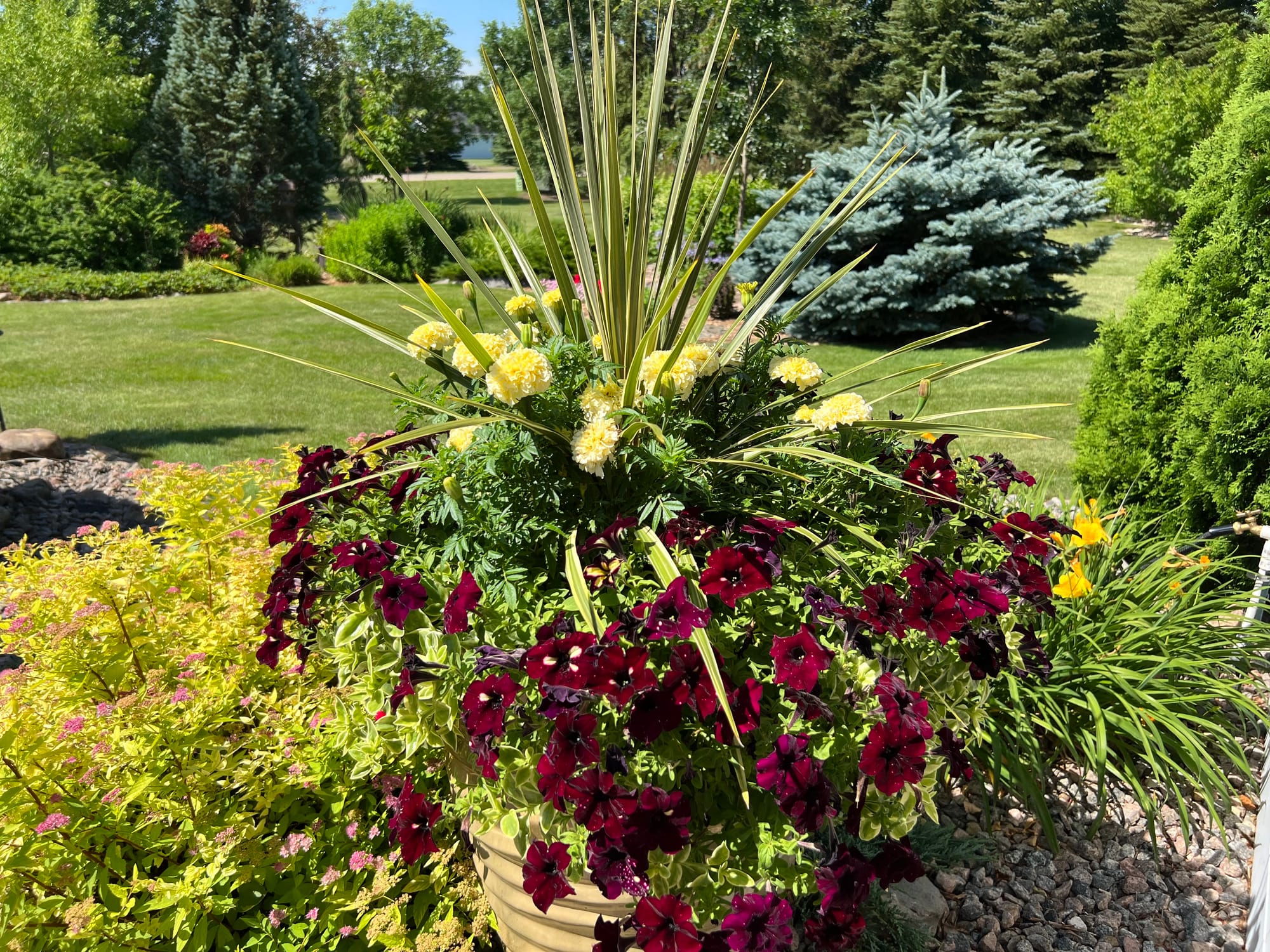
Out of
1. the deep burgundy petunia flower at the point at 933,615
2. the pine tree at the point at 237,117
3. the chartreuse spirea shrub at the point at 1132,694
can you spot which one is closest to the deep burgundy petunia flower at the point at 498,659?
the deep burgundy petunia flower at the point at 933,615

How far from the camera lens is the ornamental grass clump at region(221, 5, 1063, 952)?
4.33 ft

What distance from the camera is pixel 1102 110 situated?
18672 millimetres

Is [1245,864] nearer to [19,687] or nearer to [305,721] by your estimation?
[305,721]

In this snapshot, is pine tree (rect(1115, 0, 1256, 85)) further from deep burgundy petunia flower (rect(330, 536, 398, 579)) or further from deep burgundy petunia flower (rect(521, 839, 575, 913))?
deep burgundy petunia flower (rect(521, 839, 575, 913))

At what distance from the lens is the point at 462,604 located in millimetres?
1411

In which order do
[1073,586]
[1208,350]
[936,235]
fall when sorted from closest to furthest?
[1073,586], [1208,350], [936,235]

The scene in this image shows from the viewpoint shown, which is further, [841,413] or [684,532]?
[841,413]

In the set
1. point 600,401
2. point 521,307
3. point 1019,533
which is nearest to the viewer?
point 600,401

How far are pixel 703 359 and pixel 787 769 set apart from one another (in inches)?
34.3

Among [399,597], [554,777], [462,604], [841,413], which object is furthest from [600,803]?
[841,413]

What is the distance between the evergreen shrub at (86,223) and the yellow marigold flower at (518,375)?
49.9 feet

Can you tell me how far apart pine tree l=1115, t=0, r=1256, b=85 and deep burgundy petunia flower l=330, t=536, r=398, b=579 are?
26.9 m

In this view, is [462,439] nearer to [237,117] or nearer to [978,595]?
[978,595]

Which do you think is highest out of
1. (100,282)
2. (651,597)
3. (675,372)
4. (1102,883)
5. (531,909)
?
(675,372)
